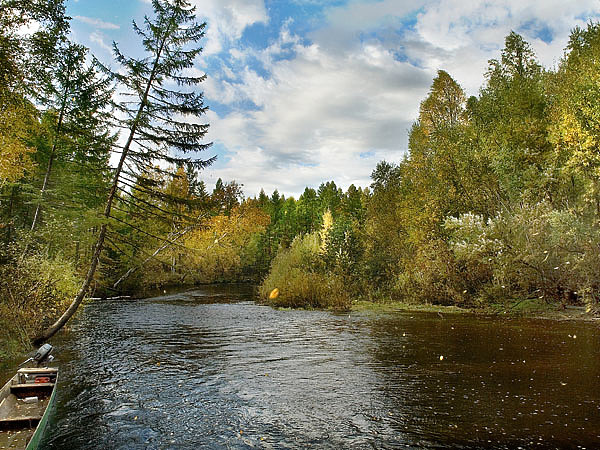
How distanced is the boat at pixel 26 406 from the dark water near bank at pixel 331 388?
397mm

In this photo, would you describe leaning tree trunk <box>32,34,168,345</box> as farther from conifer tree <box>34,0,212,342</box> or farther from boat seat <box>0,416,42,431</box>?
boat seat <box>0,416,42,431</box>

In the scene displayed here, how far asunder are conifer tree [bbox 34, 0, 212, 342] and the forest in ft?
0.15

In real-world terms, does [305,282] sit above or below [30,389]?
above

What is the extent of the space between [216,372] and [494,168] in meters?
17.8

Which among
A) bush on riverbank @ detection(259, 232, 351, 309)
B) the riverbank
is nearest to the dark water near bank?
the riverbank

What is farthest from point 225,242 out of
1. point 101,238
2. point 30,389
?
point 30,389

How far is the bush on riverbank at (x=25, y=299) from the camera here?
416 inches

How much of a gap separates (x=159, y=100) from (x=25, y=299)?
6.91m

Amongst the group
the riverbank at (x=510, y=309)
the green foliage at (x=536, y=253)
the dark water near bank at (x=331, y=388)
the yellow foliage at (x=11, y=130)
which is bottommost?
the dark water near bank at (x=331, y=388)

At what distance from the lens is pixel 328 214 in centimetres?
3112

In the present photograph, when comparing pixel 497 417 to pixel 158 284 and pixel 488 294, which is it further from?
pixel 158 284

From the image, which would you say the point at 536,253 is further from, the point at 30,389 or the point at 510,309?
the point at 30,389

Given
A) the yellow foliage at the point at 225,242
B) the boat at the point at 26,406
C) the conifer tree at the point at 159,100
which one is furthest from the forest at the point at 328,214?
the yellow foliage at the point at 225,242

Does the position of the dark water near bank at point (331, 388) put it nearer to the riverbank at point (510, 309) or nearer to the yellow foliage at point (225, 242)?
the riverbank at point (510, 309)
